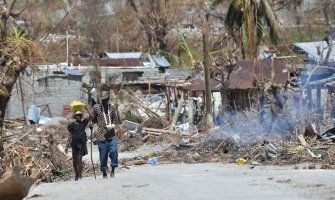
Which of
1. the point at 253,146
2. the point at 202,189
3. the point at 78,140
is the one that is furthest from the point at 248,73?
the point at 202,189

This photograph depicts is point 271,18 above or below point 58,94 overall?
above

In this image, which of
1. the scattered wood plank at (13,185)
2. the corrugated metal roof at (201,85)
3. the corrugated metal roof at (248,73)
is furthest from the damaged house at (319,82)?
the scattered wood plank at (13,185)

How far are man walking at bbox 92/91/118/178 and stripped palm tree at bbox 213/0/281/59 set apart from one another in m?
18.5

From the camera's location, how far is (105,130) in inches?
536

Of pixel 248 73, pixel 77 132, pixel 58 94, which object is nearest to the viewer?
pixel 77 132

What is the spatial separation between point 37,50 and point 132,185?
170 inches

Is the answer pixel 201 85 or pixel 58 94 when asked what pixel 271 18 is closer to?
pixel 201 85

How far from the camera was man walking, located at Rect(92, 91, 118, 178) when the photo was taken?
13633 millimetres

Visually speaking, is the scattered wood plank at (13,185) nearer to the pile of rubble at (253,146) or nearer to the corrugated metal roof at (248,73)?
the pile of rubble at (253,146)

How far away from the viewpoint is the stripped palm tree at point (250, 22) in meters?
32.0

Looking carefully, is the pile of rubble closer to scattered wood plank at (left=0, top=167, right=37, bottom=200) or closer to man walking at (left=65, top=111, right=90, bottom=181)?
man walking at (left=65, top=111, right=90, bottom=181)

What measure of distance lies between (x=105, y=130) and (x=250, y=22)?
19.7 meters

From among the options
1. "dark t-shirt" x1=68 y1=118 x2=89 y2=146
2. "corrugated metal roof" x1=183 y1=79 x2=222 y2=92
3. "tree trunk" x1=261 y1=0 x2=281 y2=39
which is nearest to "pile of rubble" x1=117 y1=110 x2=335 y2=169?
"dark t-shirt" x1=68 y1=118 x2=89 y2=146

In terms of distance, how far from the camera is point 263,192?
9.99m
